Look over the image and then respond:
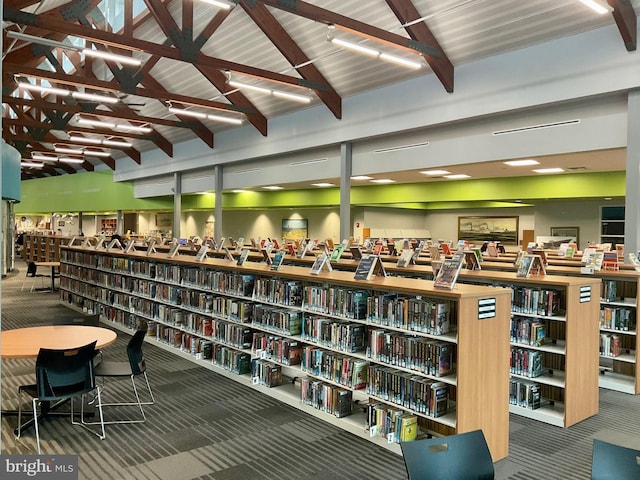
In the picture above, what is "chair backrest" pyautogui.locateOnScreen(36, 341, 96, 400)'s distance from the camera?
4223mm

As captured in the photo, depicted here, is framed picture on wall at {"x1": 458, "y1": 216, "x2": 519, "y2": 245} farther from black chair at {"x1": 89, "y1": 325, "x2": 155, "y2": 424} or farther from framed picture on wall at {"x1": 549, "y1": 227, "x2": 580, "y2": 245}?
black chair at {"x1": 89, "y1": 325, "x2": 155, "y2": 424}

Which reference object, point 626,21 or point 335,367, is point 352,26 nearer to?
point 626,21

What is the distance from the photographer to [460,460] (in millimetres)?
2576

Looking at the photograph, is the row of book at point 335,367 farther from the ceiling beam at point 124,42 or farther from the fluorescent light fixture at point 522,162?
the ceiling beam at point 124,42

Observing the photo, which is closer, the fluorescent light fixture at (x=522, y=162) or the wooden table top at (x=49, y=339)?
the wooden table top at (x=49, y=339)

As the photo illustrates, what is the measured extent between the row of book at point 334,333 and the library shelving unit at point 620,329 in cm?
334

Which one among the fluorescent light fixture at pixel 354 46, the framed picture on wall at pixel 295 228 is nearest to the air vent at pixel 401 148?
the fluorescent light fixture at pixel 354 46

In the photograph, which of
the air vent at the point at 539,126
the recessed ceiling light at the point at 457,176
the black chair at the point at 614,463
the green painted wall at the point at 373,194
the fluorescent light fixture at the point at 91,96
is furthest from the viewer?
the recessed ceiling light at the point at 457,176

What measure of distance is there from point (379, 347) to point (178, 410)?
2331mm

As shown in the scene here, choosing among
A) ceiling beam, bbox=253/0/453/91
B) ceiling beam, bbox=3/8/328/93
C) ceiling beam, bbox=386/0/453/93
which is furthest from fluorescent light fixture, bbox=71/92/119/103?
ceiling beam, bbox=386/0/453/93

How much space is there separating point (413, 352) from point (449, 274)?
0.77 m

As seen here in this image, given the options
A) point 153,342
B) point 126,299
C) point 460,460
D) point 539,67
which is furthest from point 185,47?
point 460,460

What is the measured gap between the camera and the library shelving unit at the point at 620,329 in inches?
242

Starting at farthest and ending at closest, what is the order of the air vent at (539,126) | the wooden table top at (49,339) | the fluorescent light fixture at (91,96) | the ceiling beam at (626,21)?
1. the fluorescent light fixture at (91,96)
2. the air vent at (539,126)
3. the ceiling beam at (626,21)
4. the wooden table top at (49,339)
